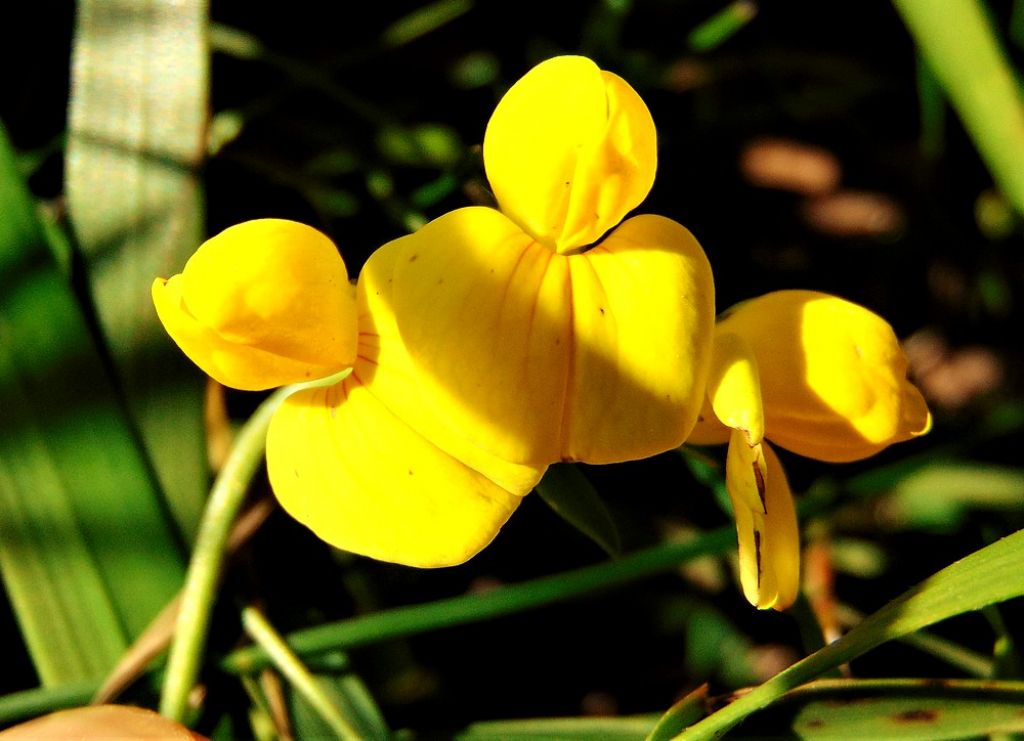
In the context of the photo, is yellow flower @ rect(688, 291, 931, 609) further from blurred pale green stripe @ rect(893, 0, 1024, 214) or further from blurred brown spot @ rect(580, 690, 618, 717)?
blurred brown spot @ rect(580, 690, 618, 717)

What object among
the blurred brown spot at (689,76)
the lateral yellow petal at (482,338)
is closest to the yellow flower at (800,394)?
the lateral yellow petal at (482,338)

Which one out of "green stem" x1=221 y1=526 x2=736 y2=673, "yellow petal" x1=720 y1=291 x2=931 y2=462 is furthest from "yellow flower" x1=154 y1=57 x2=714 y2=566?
"green stem" x1=221 y1=526 x2=736 y2=673

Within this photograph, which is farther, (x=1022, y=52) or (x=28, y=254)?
(x=1022, y=52)

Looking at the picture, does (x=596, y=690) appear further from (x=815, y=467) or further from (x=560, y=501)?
(x=560, y=501)

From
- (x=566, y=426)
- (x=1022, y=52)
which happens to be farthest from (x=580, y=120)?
(x=1022, y=52)

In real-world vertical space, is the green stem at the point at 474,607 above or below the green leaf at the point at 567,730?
above

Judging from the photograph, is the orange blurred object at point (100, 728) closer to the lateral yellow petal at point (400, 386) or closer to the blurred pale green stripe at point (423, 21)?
the lateral yellow petal at point (400, 386)
